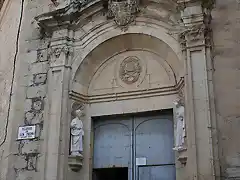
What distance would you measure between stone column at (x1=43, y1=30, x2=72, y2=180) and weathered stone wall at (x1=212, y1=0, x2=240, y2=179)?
2237mm

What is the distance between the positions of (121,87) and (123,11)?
1.20m

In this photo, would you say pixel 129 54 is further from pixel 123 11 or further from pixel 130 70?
pixel 123 11

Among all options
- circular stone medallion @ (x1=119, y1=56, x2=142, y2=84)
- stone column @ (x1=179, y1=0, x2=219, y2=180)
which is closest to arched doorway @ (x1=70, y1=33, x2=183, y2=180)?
circular stone medallion @ (x1=119, y1=56, x2=142, y2=84)

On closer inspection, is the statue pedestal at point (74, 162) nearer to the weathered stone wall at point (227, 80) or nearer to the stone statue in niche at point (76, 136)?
the stone statue in niche at point (76, 136)

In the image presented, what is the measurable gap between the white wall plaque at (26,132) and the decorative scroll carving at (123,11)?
2.14 metres

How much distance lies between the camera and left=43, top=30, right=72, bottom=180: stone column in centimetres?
539

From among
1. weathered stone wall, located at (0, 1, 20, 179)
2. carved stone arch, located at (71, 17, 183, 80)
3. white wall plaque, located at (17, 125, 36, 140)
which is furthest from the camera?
weathered stone wall, located at (0, 1, 20, 179)

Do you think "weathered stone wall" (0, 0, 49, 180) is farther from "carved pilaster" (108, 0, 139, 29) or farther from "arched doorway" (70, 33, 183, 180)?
"carved pilaster" (108, 0, 139, 29)

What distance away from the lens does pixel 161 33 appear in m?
5.66

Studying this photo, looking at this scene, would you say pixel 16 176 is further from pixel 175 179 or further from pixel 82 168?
pixel 175 179

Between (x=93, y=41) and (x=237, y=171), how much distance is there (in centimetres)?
297

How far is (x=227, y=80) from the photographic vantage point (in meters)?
5.00

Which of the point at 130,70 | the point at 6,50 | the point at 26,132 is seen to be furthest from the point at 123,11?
the point at 26,132

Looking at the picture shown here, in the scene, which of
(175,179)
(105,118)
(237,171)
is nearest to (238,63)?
(237,171)
